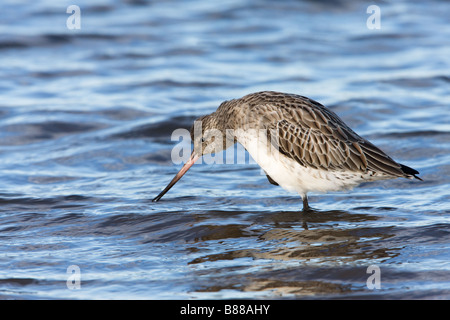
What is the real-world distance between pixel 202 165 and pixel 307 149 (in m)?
2.75

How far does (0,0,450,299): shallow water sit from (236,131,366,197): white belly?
0.43 m

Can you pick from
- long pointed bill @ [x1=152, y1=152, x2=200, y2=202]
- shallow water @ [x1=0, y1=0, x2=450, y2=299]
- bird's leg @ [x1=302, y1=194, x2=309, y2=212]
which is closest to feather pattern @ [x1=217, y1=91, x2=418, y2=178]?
bird's leg @ [x1=302, y1=194, x2=309, y2=212]

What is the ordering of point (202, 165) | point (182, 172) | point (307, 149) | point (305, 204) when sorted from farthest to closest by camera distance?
point (202, 165)
point (182, 172)
point (305, 204)
point (307, 149)

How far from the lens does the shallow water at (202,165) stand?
6719 mm

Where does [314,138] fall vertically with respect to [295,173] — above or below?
above

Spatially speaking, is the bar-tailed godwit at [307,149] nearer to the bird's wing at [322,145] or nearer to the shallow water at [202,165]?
the bird's wing at [322,145]

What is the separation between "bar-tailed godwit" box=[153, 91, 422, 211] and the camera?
8055 millimetres

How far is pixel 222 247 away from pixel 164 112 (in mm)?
5734

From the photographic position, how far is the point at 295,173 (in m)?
8.12

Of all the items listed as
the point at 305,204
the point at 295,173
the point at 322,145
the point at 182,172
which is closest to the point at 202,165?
the point at 182,172

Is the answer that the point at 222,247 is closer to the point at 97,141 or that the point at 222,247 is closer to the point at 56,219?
the point at 56,219

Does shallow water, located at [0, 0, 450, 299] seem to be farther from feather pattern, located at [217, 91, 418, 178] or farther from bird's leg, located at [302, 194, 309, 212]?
feather pattern, located at [217, 91, 418, 178]

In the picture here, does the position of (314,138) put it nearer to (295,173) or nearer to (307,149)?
(307,149)

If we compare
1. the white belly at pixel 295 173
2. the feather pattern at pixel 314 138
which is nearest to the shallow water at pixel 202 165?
the white belly at pixel 295 173
